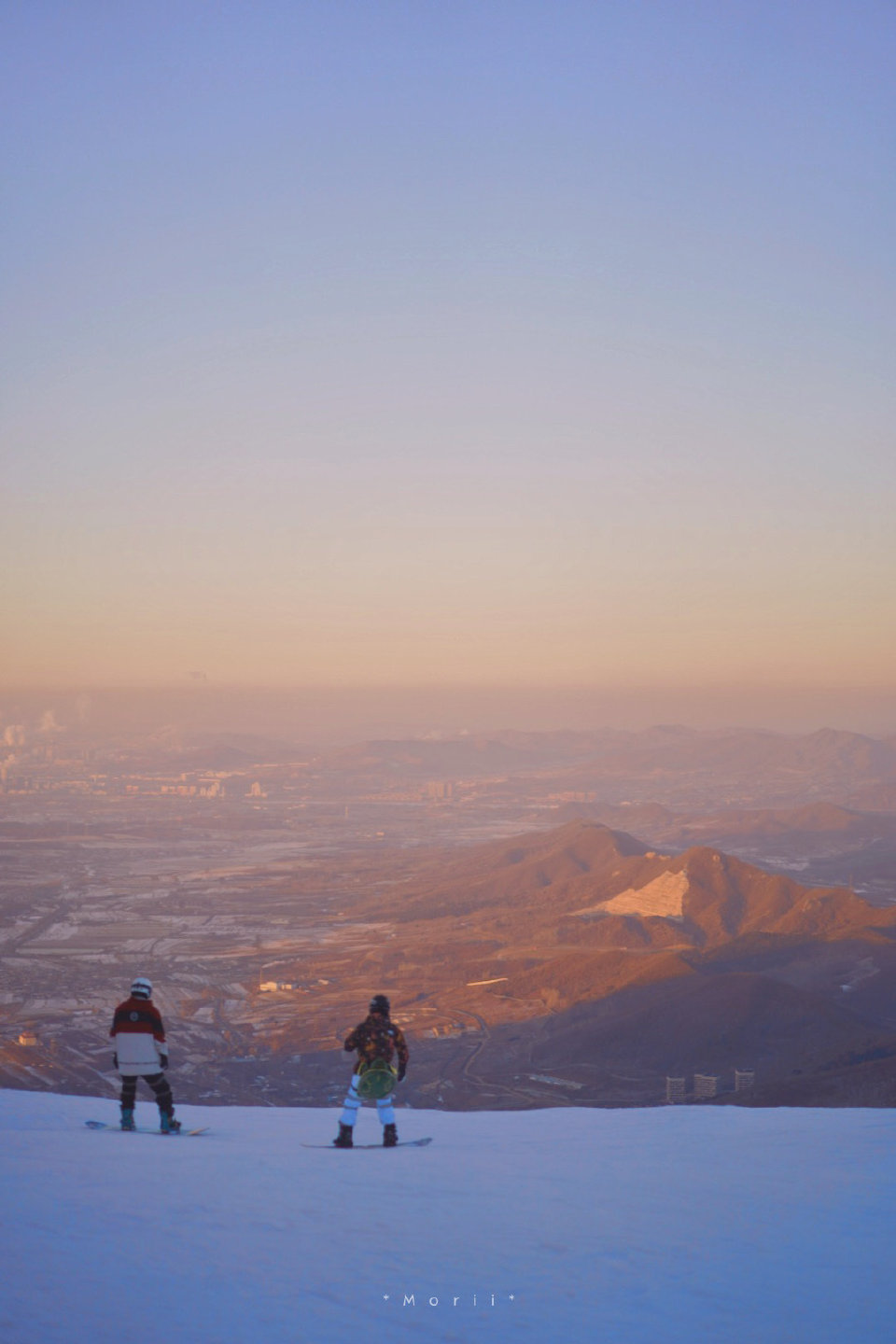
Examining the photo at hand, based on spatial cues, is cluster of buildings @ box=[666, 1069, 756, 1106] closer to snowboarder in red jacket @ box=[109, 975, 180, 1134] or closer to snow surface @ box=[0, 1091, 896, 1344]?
snow surface @ box=[0, 1091, 896, 1344]

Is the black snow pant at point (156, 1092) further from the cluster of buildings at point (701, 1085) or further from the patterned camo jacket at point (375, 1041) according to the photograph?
the cluster of buildings at point (701, 1085)

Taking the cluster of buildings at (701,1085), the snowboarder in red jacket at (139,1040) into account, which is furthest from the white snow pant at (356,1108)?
the cluster of buildings at (701,1085)

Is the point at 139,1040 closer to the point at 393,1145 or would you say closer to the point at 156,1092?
the point at 156,1092

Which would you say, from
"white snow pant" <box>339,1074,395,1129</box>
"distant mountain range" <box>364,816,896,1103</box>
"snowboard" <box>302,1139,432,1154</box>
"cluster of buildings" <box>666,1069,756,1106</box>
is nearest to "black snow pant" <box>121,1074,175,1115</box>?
"snowboard" <box>302,1139,432,1154</box>

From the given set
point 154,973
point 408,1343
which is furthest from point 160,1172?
point 154,973

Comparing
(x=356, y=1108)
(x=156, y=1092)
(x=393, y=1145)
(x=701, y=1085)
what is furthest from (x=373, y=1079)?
(x=701, y=1085)
